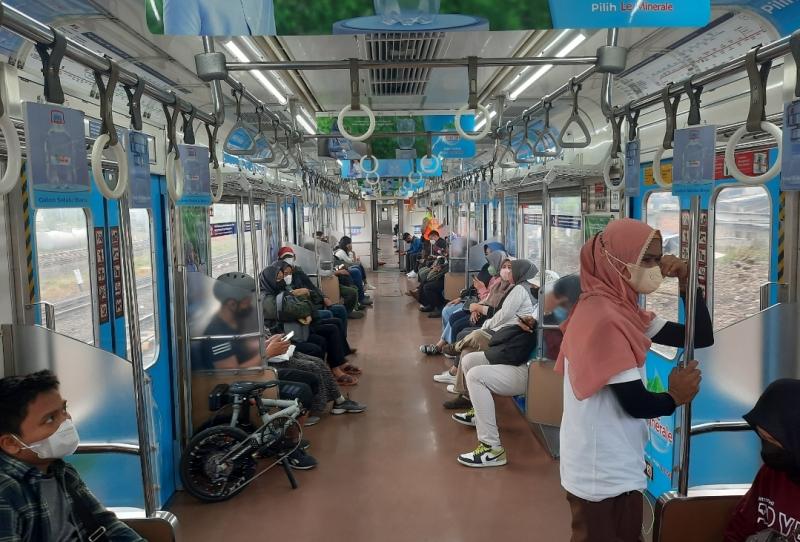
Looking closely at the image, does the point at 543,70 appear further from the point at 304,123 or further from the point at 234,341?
the point at 304,123

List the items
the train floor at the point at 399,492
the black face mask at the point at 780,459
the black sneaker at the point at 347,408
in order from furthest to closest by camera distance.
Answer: the black sneaker at the point at 347,408, the train floor at the point at 399,492, the black face mask at the point at 780,459

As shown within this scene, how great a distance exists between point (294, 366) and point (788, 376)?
4372 mm

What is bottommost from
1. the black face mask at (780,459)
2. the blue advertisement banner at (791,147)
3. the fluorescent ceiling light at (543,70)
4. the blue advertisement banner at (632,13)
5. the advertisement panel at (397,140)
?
the black face mask at (780,459)

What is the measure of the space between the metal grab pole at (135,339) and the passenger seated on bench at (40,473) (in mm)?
209

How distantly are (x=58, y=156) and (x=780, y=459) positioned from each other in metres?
2.66

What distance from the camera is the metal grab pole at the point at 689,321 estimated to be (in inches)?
95.0

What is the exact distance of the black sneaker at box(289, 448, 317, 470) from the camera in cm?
503

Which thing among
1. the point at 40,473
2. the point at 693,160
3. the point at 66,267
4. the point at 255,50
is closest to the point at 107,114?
the point at 40,473

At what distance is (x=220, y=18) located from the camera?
7.73ft

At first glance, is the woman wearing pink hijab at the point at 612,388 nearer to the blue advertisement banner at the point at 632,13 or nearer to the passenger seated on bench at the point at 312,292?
the blue advertisement banner at the point at 632,13

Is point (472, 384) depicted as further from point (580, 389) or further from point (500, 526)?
point (580, 389)

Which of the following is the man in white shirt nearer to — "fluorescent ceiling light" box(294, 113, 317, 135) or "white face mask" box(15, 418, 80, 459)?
"white face mask" box(15, 418, 80, 459)

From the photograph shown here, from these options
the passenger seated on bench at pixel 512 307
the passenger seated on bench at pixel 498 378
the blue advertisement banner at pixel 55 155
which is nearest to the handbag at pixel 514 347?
the passenger seated on bench at pixel 498 378

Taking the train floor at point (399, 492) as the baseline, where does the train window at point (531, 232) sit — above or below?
above
